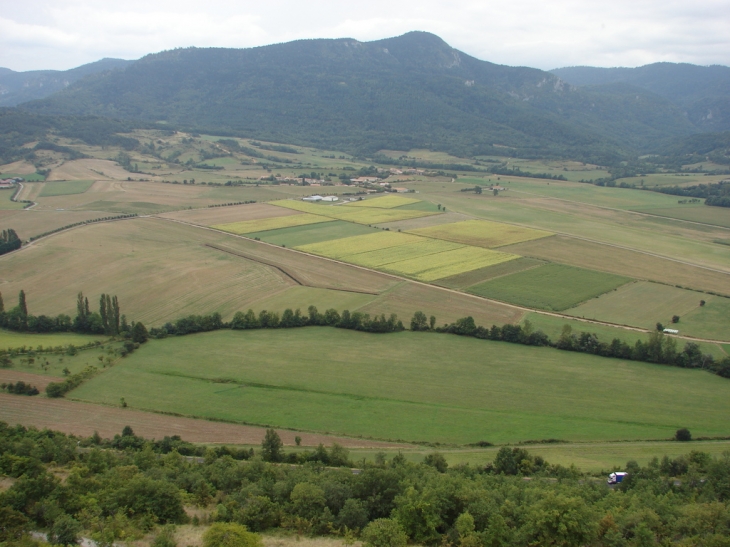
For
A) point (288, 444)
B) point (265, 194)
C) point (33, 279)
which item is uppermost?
point (265, 194)

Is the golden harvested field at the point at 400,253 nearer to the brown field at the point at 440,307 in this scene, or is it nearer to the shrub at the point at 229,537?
the brown field at the point at 440,307

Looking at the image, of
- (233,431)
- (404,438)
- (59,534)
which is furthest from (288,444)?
(59,534)

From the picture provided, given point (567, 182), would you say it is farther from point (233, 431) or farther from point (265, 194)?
point (233, 431)

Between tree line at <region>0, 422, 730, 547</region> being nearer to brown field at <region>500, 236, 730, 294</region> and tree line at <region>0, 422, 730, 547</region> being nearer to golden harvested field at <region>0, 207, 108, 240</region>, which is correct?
brown field at <region>500, 236, 730, 294</region>

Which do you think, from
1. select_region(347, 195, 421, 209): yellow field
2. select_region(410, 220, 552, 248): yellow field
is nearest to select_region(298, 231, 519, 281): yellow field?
select_region(410, 220, 552, 248): yellow field

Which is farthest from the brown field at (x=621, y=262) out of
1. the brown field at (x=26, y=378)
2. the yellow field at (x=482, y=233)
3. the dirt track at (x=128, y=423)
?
the brown field at (x=26, y=378)

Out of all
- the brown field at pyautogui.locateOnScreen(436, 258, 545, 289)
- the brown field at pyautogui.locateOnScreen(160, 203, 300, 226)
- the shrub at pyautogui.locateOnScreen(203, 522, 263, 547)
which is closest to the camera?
the shrub at pyautogui.locateOnScreen(203, 522, 263, 547)
